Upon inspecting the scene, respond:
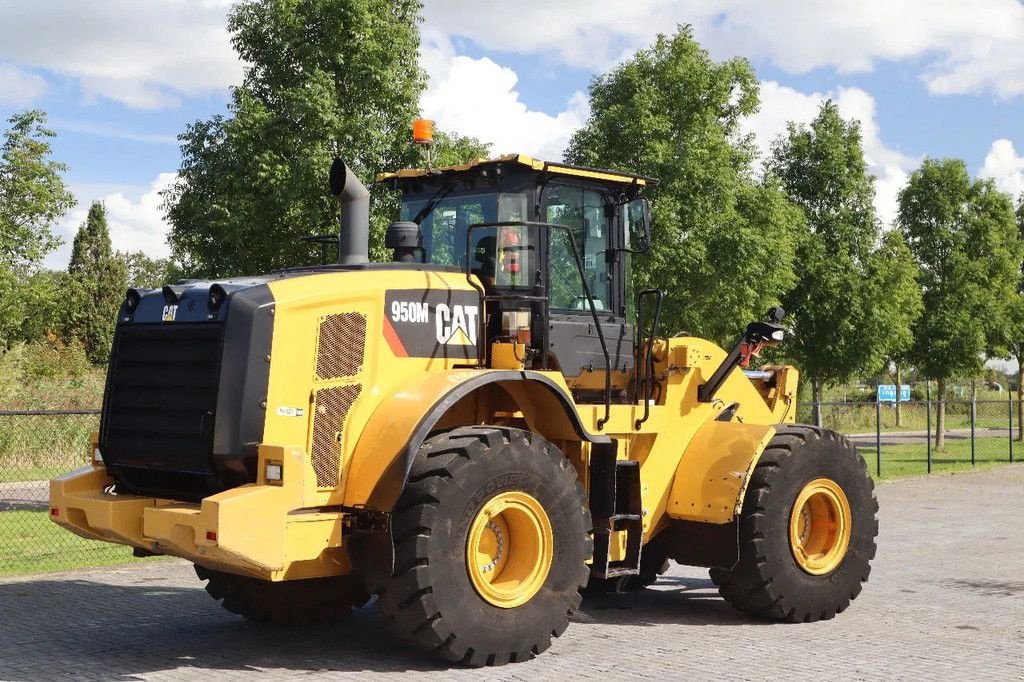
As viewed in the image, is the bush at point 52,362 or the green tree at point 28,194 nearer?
the green tree at point 28,194

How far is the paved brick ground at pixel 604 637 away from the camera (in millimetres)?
7258

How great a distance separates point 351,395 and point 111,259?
4105 cm

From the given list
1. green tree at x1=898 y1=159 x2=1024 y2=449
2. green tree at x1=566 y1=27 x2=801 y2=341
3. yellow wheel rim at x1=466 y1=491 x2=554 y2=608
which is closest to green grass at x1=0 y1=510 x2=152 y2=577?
yellow wheel rim at x1=466 y1=491 x2=554 y2=608

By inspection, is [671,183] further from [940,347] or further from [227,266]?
[940,347]

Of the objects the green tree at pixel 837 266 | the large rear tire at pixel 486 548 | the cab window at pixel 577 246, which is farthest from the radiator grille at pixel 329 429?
the green tree at pixel 837 266

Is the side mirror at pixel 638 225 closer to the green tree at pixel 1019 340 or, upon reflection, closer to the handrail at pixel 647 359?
the handrail at pixel 647 359

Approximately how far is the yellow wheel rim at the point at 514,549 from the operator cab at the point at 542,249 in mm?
1061

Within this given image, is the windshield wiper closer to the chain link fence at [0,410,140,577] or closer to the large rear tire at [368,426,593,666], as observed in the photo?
the large rear tire at [368,426,593,666]

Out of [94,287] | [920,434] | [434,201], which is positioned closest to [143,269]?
[94,287]

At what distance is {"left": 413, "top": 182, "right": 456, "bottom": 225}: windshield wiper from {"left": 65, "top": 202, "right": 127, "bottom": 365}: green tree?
3227 cm

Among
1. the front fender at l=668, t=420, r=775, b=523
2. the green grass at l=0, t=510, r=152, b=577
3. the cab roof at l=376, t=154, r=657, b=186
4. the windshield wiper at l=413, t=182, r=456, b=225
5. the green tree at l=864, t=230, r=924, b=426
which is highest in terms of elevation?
the green tree at l=864, t=230, r=924, b=426

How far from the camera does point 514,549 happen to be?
7668 millimetres

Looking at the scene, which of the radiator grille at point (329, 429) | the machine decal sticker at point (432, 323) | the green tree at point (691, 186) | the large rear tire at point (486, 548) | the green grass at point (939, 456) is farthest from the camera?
the green grass at point (939, 456)

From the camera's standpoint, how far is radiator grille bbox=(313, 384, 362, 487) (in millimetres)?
7102
